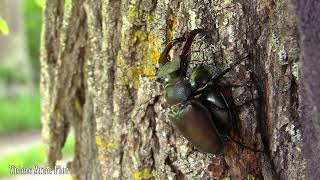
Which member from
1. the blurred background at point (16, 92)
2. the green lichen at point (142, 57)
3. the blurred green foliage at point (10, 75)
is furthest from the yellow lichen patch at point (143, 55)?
the blurred green foliage at point (10, 75)

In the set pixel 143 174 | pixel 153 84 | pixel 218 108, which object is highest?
pixel 153 84

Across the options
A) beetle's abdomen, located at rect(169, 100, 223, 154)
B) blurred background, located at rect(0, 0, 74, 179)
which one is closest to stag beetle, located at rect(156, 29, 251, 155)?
beetle's abdomen, located at rect(169, 100, 223, 154)

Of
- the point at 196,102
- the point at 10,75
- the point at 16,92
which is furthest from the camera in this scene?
the point at 10,75

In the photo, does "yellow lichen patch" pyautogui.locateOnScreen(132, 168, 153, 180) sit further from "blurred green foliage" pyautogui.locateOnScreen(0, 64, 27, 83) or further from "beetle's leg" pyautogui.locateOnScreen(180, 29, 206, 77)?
"blurred green foliage" pyautogui.locateOnScreen(0, 64, 27, 83)

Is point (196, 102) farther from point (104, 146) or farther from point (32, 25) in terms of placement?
point (32, 25)

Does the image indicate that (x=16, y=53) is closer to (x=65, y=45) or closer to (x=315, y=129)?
(x=65, y=45)

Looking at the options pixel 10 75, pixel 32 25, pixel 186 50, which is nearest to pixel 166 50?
pixel 186 50
